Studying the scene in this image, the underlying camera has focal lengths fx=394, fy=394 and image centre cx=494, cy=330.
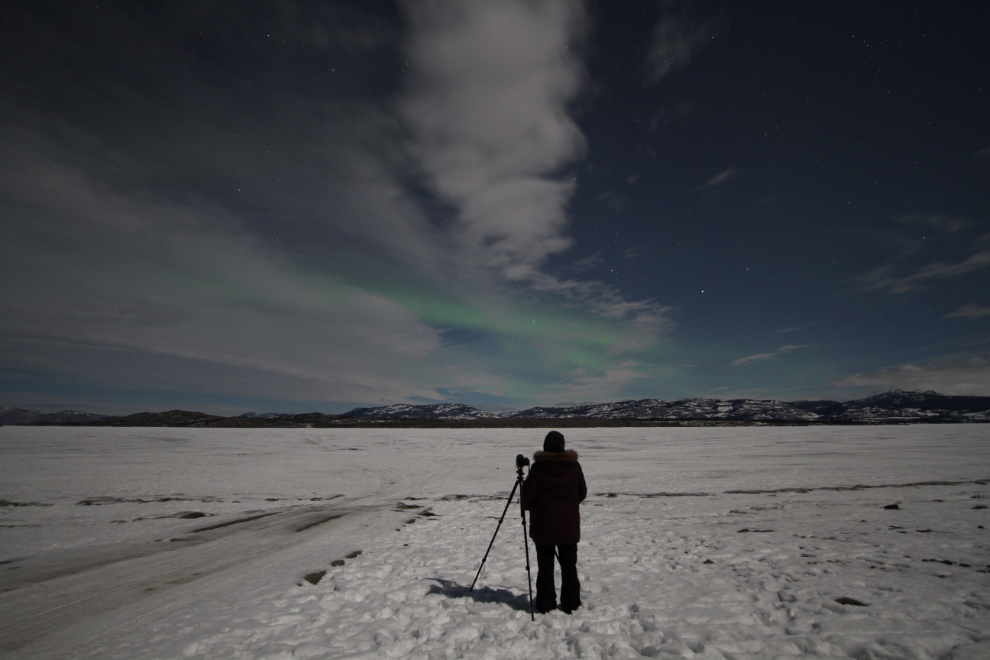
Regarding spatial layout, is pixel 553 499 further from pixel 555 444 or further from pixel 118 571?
pixel 118 571

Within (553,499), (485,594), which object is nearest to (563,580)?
(553,499)

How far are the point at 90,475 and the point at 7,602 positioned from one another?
57.7 feet

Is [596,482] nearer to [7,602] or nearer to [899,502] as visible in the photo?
[899,502]

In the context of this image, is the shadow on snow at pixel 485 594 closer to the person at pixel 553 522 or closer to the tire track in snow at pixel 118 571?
the person at pixel 553 522

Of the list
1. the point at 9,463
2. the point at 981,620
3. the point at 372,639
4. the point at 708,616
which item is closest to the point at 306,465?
the point at 9,463

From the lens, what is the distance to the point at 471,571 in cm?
814

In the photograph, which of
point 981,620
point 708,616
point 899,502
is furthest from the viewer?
point 899,502

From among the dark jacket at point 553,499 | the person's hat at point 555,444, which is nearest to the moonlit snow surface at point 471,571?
the dark jacket at point 553,499

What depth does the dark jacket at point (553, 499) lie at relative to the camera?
590 centimetres

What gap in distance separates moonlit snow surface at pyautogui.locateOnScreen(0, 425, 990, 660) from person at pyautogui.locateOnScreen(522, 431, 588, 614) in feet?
0.98

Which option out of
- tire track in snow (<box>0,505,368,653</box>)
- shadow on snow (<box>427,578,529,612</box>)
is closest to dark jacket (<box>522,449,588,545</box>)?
shadow on snow (<box>427,578,529,612</box>)

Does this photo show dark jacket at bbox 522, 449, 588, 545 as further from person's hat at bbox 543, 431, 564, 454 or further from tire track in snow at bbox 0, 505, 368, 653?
tire track in snow at bbox 0, 505, 368, 653

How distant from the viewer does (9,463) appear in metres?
22.4

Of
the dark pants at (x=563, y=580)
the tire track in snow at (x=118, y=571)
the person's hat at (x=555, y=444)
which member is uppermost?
the person's hat at (x=555, y=444)
